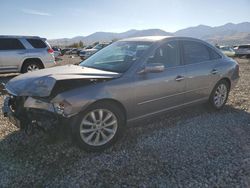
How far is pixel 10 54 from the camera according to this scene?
407 inches

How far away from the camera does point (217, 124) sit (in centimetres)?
498

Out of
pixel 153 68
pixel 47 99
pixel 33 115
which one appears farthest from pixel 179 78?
pixel 33 115

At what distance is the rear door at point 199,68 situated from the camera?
16.0 feet

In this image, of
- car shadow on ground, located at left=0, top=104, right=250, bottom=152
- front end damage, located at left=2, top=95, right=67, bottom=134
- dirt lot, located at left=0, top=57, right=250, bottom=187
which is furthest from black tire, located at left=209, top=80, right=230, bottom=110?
front end damage, located at left=2, top=95, right=67, bottom=134

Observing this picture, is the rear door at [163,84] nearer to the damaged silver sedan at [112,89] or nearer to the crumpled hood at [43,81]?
the damaged silver sedan at [112,89]

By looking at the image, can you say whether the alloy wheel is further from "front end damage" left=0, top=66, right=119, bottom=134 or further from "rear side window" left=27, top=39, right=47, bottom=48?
"rear side window" left=27, top=39, right=47, bottom=48

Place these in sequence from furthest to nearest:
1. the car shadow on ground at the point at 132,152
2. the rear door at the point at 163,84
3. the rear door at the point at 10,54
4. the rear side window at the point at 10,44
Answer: the rear side window at the point at 10,44, the rear door at the point at 10,54, the rear door at the point at 163,84, the car shadow on ground at the point at 132,152

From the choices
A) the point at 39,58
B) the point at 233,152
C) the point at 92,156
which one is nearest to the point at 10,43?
the point at 39,58

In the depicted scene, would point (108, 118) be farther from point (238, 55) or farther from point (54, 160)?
point (238, 55)

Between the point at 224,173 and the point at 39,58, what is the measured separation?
9.10 meters

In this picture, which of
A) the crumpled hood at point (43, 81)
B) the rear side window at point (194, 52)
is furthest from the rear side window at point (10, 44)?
the rear side window at point (194, 52)

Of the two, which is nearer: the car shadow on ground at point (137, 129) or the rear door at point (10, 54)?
the car shadow on ground at point (137, 129)

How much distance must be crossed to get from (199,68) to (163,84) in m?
1.07

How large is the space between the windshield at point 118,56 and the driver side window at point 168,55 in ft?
0.68
